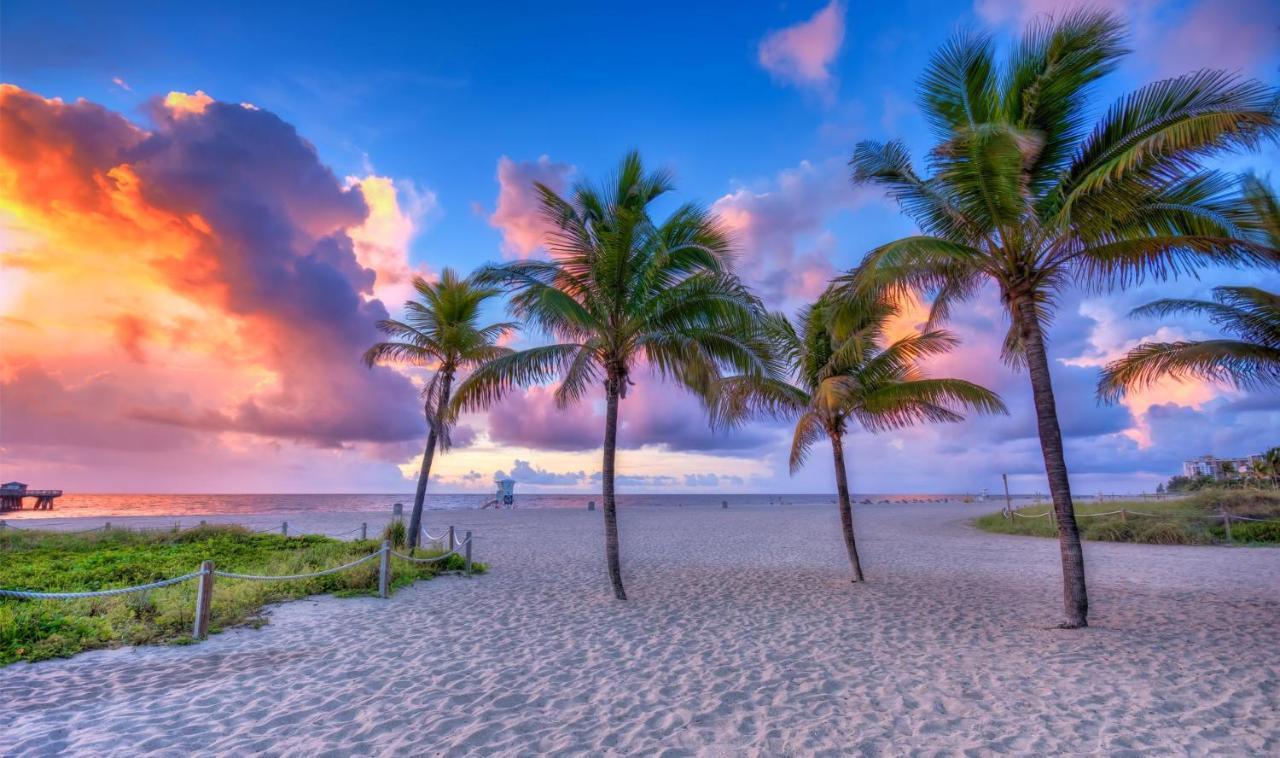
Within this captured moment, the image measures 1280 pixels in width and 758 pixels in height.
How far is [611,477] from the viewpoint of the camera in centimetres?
1073

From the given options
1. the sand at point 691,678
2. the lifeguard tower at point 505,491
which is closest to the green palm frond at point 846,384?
the sand at point 691,678

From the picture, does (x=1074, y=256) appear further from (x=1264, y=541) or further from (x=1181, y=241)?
(x=1264, y=541)

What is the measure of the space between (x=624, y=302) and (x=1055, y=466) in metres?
7.41

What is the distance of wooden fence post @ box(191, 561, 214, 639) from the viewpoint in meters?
7.18

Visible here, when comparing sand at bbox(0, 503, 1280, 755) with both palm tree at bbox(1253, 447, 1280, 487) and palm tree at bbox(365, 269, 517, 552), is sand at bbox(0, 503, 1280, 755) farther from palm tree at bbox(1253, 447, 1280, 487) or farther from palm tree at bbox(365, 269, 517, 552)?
palm tree at bbox(1253, 447, 1280, 487)

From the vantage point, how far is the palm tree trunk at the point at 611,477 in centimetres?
1034

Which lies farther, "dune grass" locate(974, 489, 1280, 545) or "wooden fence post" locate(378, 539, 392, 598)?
"dune grass" locate(974, 489, 1280, 545)

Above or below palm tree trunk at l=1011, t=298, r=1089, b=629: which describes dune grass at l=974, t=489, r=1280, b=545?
below

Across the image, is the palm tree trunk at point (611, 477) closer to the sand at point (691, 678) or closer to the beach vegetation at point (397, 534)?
the sand at point (691, 678)

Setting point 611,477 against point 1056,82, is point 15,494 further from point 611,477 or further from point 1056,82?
point 1056,82

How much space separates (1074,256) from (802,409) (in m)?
5.95

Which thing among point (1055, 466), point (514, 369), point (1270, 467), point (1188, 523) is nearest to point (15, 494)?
point (514, 369)

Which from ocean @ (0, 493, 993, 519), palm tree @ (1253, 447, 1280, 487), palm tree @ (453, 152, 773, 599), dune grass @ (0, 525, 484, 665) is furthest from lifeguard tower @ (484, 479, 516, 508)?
palm tree @ (1253, 447, 1280, 487)

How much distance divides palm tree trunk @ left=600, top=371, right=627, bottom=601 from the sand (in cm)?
63
